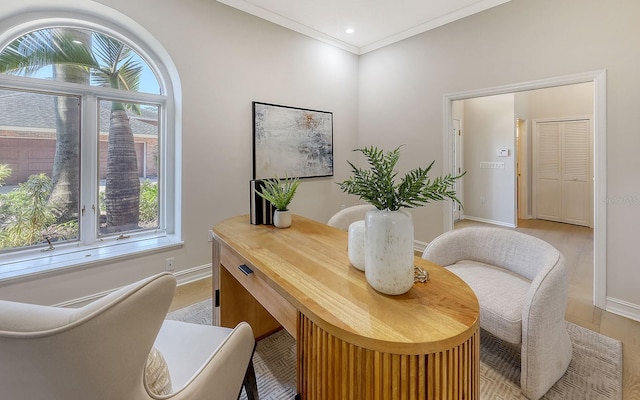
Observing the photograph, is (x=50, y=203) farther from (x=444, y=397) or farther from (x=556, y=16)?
(x=556, y=16)

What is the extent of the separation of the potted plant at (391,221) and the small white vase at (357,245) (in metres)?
0.13

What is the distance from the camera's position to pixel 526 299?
1462 millimetres

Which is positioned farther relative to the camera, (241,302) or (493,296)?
(241,302)

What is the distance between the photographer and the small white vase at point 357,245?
109 cm

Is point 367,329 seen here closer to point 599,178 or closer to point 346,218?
point 346,218

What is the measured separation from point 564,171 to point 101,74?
7275 millimetres

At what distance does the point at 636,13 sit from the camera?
2.20 m

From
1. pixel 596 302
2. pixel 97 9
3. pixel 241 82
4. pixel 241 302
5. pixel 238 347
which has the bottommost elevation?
pixel 596 302

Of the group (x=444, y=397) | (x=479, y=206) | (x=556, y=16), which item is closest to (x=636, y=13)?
(x=556, y=16)

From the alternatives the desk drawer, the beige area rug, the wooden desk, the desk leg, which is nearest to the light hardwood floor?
the beige area rug

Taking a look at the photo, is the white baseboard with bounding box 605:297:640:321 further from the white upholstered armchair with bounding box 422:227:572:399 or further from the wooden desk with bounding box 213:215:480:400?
the wooden desk with bounding box 213:215:480:400

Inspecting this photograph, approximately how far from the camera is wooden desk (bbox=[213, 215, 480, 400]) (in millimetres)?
698

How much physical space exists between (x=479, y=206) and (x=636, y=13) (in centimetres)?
398

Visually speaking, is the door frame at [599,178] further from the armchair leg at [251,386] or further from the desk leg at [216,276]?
the desk leg at [216,276]
